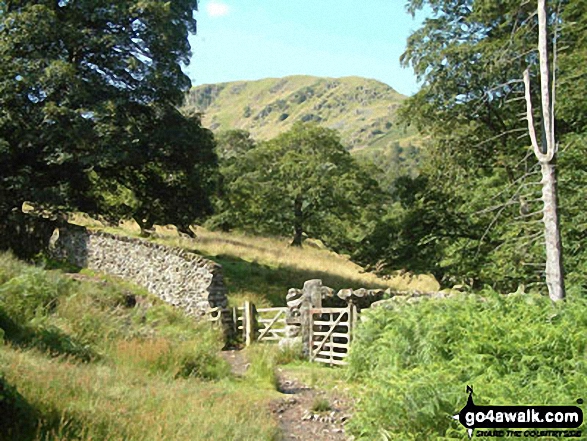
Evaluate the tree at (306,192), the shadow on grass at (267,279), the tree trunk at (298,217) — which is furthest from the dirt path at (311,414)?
the tree trunk at (298,217)

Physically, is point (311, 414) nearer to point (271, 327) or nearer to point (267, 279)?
point (271, 327)

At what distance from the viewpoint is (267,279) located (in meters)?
23.2

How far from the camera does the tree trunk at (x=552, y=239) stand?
399 inches

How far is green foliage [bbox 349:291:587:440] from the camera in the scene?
18.4 ft

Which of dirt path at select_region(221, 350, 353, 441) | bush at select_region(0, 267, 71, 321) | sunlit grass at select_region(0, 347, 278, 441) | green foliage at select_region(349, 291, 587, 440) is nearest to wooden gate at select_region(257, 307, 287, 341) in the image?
dirt path at select_region(221, 350, 353, 441)

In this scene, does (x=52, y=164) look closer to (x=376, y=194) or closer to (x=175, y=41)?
(x=175, y=41)

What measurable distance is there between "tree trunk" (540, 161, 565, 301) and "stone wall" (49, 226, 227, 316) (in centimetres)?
969

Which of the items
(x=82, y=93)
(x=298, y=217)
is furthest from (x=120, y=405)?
(x=298, y=217)

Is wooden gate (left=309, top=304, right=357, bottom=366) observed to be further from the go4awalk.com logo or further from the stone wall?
the go4awalk.com logo

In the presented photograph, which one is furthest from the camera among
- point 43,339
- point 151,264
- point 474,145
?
point 151,264

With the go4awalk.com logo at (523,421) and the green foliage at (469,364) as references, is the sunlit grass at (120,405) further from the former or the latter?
the go4awalk.com logo at (523,421)

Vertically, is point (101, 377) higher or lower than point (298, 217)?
lower

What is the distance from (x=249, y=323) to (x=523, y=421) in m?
11.0

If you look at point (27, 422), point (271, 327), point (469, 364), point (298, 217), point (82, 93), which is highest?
point (82, 93)
